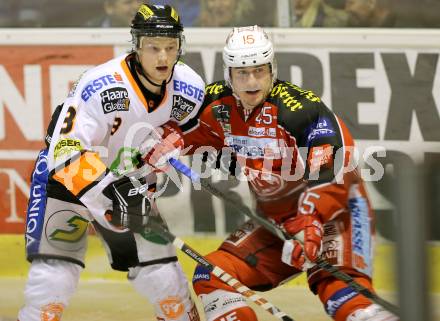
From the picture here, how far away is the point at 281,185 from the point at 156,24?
79 cm

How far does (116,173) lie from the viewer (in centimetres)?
416

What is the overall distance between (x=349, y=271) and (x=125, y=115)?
1037 millimetres

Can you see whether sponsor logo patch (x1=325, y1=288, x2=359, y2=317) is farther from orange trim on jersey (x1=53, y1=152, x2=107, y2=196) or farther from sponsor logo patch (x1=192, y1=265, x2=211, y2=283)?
orange trim on jersey (x1=53, y1=152, x2=107, y2=196)

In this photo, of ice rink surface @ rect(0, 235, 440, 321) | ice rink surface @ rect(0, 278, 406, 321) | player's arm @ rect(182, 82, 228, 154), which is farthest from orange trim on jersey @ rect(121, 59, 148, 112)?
ice rink surface @ rect(0, 278, 406, 321)

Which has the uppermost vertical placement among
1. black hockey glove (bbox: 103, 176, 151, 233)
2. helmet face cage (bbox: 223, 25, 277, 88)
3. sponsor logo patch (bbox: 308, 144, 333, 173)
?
helmet face cage (bbox: 223, 25, 277, 88)

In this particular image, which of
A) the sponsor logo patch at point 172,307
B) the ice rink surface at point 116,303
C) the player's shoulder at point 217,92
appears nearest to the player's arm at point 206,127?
the player's shoulder at point 217,92

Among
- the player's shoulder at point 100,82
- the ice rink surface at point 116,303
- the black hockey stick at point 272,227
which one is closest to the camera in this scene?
the black hockey stick at point 272,227

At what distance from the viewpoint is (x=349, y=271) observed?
12.7ft

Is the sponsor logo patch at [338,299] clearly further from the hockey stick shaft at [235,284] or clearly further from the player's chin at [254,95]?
the player's chin at [254,95]

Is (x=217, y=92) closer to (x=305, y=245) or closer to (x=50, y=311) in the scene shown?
(x=305, y=245)

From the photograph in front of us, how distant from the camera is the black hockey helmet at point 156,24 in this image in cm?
402

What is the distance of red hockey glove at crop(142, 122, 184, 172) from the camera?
422cm

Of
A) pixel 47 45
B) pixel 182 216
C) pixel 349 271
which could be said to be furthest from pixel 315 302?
pixel 47 45

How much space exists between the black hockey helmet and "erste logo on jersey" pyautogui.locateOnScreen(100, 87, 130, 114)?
199mm
